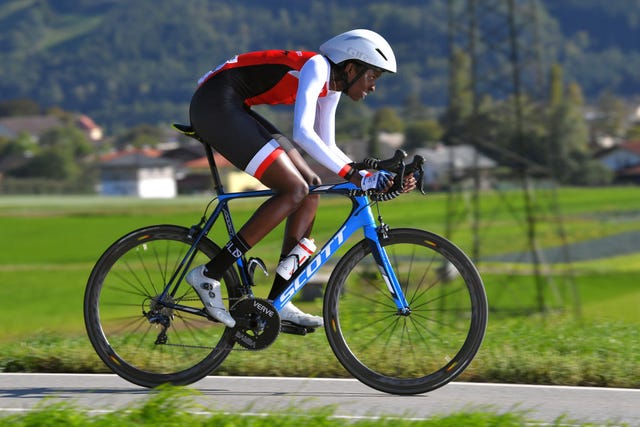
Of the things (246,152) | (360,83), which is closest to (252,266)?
(246,152)

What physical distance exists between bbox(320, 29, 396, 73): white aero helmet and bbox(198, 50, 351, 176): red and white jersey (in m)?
0.08

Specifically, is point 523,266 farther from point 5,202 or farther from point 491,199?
point 5,202

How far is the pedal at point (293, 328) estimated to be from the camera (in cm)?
589

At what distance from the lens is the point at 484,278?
5212 cm

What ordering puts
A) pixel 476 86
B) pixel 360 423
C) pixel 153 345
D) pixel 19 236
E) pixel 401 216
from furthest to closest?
pixel 401 216 < pixel 19 236 < pixel 476 86 < pixel 153 345 < pixel 360 423

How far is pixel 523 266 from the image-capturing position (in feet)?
197

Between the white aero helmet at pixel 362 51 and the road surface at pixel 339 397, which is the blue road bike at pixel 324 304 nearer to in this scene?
the road surface at pixel 339 397

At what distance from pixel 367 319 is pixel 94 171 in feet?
476

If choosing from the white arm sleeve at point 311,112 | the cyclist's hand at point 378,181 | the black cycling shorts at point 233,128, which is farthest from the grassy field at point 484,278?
the cyclist's hand at point 378,181

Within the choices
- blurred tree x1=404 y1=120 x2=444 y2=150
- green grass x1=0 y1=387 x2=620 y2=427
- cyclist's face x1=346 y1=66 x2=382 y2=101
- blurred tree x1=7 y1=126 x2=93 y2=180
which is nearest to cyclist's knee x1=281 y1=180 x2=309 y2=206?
cyclist's face x1=346 y1=66 x2=382 y2=101

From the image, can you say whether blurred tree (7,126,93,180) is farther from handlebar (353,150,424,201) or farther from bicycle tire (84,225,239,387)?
handlebar (353,150,424,201)

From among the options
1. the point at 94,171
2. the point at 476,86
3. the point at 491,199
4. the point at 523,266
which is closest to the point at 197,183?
the point at 94,171

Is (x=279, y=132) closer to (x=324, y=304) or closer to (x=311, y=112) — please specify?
(x=311, y=112)

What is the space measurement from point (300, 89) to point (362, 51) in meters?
0.40
